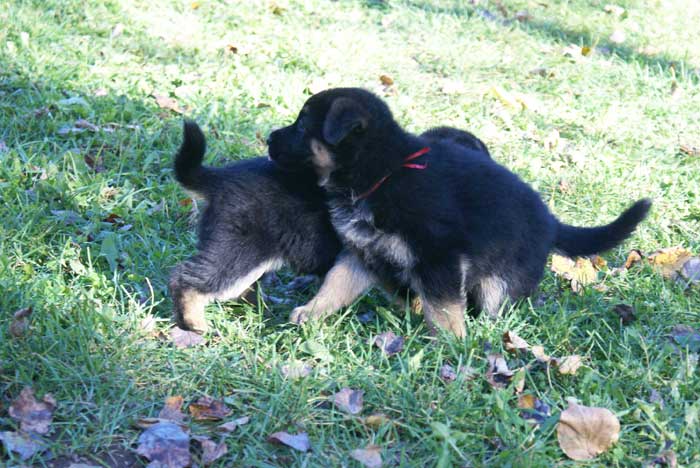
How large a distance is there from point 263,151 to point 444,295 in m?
2.27

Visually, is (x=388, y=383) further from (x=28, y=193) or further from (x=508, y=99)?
(x=508, y=99)

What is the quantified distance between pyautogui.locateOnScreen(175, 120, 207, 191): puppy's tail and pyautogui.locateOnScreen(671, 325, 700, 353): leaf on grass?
238cm

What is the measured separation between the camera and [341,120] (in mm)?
3605

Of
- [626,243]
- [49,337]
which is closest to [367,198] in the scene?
[49,337]

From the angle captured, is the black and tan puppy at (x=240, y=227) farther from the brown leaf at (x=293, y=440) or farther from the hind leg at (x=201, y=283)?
the brown leaf at (x=293, y=440)

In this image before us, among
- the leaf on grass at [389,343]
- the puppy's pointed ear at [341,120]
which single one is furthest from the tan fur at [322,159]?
the leaf on grass at [389,343]

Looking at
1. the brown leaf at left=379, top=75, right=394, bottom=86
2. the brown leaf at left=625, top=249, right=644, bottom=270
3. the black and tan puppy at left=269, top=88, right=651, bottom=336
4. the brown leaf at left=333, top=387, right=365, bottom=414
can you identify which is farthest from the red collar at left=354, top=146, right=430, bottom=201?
the brown leaf at left=379, top=75, right=394, bottom=86

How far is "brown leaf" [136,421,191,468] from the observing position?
279cm

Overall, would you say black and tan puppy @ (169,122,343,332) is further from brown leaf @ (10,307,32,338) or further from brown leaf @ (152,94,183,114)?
brown leaf @ (152,94,183,114)

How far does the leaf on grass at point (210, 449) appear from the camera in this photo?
2.82m

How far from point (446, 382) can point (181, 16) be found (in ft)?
17.5

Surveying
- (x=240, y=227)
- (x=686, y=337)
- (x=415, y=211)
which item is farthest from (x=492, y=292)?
(x=240, y=227)

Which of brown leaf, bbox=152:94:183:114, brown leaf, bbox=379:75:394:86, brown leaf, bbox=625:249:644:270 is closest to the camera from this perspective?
brown leaf, bbox=625:249:644:270

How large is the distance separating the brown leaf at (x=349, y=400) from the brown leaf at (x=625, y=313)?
1510 millimetres
